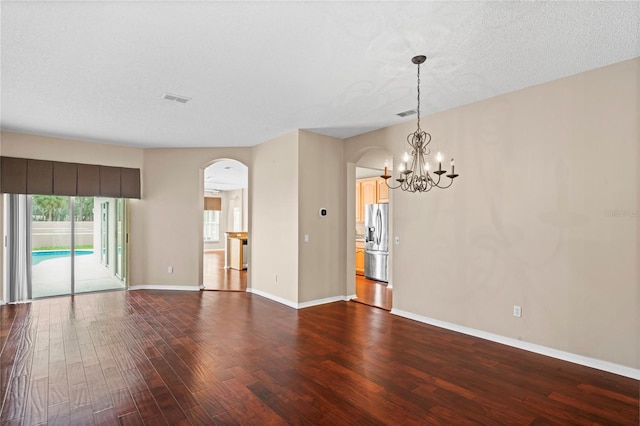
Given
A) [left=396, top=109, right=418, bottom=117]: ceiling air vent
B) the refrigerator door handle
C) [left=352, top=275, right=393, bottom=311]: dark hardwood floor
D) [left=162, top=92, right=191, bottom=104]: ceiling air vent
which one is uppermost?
[left=162, top=92, right=191, bottom=104]: ceiling air vent

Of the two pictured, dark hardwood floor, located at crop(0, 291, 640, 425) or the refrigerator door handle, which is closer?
dark hardwood floor, located at crop(0, 291, 640, 425)

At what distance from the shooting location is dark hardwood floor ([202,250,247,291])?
6805mm

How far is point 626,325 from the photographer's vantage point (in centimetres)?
298

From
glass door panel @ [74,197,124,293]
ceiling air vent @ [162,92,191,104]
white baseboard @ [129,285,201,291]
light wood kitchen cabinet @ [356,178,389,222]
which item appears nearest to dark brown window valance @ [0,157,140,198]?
A: glass door panel @ [74,197,124,293]

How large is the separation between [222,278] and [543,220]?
6598mm

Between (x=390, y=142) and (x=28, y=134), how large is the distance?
6154mm

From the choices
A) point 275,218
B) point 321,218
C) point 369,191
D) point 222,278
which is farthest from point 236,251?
point 321,218

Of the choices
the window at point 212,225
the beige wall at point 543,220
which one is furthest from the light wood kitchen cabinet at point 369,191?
the window at point 212,225

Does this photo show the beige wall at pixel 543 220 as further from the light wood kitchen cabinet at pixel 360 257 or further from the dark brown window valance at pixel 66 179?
the dark brown window valance at pixel 66 179

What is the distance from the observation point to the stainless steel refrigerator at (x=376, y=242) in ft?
24.2

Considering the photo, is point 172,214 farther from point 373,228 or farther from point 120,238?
point 373,228

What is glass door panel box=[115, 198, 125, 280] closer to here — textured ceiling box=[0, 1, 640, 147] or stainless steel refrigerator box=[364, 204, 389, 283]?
textured ceiling box=[0, 1, 640, 147]

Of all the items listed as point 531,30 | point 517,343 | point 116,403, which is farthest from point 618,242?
point 116,403

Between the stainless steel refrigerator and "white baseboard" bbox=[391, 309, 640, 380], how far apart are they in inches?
107
